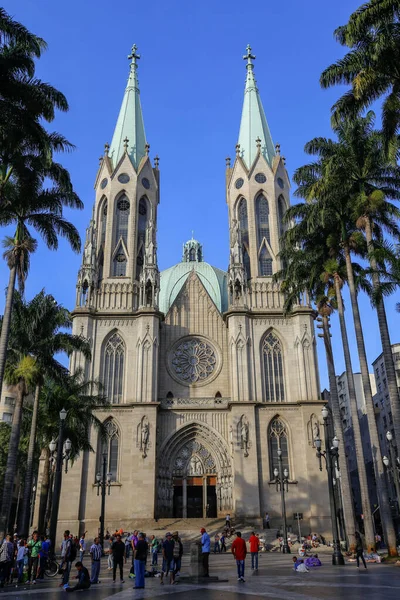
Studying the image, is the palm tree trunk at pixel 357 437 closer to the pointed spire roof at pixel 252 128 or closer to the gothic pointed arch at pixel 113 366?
the gothic pointed arch at pixel 113 366

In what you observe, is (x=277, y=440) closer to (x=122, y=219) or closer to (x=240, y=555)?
(x=122, y=219)

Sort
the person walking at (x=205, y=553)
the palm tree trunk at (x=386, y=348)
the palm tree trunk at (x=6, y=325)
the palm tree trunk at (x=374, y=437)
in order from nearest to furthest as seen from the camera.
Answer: the person walking at (x=205, y=553), the palm tree trunk at (x=374, y=437), the palm tree trunk at (x=6, y=325), the palm tree trunk at (x=386, y=348)

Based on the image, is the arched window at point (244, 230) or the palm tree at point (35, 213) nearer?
the palm tree at point (35, 213)

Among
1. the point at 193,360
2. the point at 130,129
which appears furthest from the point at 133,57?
the point at 193,360

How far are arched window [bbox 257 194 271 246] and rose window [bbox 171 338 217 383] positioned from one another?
9.77 meters

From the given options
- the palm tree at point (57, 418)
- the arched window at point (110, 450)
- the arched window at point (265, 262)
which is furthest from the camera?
the arched window at point (265, 262)

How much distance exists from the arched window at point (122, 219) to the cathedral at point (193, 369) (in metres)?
0.09

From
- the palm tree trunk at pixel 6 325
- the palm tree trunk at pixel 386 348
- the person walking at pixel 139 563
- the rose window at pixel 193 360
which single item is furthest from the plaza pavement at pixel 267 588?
the rose window at pixel 193 360

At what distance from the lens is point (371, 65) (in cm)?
1797

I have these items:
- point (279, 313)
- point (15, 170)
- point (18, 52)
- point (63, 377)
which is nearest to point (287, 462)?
point (279, 313)

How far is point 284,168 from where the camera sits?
4978 cm

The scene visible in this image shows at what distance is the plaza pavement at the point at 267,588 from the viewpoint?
11.8 metres

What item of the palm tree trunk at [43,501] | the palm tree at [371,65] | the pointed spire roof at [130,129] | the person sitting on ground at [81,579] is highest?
the pointed spire roof at [130,129]

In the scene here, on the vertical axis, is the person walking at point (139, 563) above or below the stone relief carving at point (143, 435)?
below
